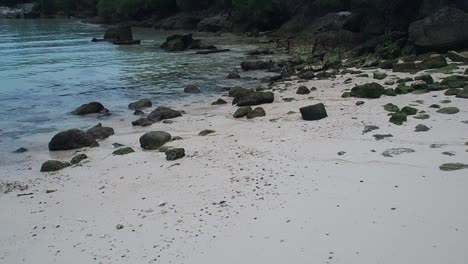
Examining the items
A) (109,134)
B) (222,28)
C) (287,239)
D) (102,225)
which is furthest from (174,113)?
(222,28)

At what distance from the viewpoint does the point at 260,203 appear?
5.31 m

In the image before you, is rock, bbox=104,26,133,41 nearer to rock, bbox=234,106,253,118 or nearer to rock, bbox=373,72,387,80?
rock, bbox=373,72,387,80

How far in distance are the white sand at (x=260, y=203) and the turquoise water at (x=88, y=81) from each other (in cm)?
388

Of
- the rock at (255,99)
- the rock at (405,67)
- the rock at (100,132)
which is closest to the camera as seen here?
the rock at (100,132)

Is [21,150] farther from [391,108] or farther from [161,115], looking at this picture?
[391,108]

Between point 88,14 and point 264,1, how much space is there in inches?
1880

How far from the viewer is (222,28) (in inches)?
1823

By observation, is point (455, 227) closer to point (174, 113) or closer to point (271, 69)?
point (174, 113)

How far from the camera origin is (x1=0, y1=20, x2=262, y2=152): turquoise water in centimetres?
1219

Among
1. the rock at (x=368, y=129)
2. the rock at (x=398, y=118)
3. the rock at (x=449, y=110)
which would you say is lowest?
the rock at (x=368, y=129)

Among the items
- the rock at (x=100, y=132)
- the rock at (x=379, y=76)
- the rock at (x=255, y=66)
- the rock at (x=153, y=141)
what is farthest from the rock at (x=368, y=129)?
the rock at (x=255, y=66)

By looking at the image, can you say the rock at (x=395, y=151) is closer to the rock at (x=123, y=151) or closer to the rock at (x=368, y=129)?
Result: the rock at (x=368, y=129)

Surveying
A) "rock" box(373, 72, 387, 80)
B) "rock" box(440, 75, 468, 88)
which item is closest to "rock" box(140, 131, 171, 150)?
"rock" box(440, 75, 468, 88)

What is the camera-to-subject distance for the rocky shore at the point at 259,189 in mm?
4422
